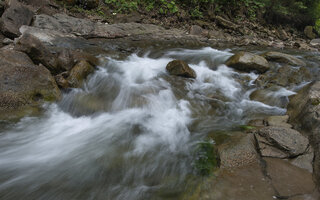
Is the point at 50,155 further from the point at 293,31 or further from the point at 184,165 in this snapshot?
the point at 293,31

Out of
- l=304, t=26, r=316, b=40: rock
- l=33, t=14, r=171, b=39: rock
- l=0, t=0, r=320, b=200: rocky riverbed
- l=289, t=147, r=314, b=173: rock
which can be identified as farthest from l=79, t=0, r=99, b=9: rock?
l=304, t=26, r=316, b=40: rock

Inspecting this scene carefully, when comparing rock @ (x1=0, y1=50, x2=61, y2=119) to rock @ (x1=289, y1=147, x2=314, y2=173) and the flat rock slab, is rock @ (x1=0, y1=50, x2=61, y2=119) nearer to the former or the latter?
the flat rock slab

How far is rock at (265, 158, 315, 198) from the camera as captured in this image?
2551mm

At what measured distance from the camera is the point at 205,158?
3338 millimetres

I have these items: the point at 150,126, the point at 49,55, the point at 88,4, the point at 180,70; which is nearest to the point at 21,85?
the point at 49,55

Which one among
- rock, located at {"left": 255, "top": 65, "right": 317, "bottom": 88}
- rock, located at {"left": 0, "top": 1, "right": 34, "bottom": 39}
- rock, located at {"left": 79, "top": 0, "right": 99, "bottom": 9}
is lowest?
rock, located at {"left": 255, "top": 65, "right": 317, "bottom": 88}

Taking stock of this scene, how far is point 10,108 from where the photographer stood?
412 centimetres

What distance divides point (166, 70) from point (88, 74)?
8.46 ft

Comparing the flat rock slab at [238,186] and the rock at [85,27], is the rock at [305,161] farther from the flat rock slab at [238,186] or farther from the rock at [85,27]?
the rock at [85,27]

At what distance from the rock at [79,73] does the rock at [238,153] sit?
13.1 ft

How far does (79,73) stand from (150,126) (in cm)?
266

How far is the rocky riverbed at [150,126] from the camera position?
112 inches

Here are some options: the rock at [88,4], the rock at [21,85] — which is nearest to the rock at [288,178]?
the rock at [21,85]

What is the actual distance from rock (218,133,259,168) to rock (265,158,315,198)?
0.80ft
